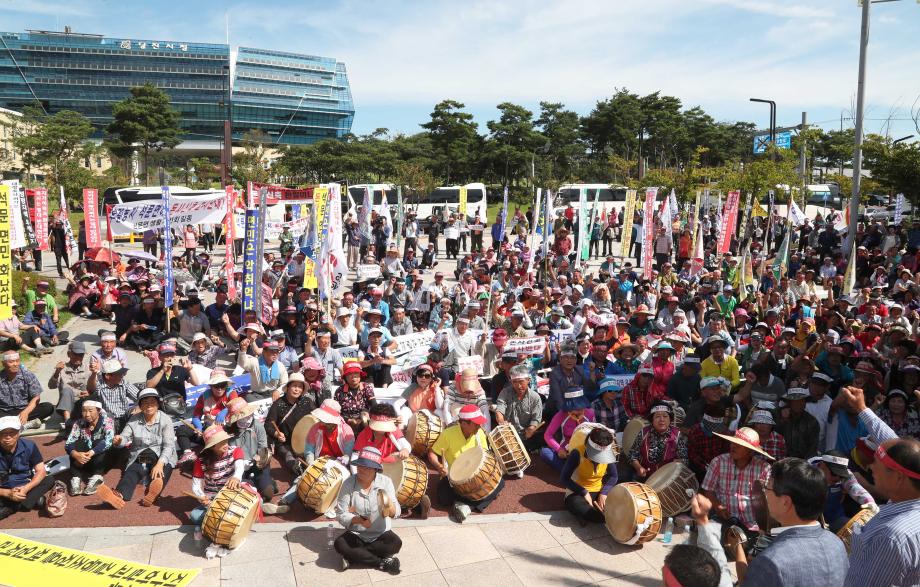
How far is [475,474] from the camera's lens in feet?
24.2

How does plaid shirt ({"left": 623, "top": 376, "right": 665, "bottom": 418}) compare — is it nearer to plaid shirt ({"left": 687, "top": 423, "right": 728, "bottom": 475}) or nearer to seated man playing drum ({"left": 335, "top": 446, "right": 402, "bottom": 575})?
plaid shirt ({"left": 687, "top": 423, "right": 728, "bottom": 475})

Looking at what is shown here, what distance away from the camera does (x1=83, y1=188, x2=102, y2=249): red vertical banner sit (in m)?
18.4

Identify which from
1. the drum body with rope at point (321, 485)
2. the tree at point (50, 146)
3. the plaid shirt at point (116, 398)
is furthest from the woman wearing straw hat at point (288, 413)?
the tree at point (50, 146)

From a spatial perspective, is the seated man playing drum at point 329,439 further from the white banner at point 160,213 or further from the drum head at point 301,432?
the white banner at point 160,213

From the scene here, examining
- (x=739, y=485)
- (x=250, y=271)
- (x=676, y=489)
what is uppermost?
(x=250, y=271)

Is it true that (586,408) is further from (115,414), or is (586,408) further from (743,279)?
(743,279)

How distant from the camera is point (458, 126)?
5947cm

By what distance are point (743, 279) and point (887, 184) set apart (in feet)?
40.2

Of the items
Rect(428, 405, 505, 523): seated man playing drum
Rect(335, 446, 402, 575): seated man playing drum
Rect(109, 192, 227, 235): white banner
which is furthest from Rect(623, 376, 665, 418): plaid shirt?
Rect(109, 192, 227, 235): white banner

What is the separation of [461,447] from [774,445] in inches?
133

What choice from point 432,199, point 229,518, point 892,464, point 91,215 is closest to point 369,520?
point 229,518

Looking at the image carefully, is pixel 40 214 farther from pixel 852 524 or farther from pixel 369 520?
pixel 852 524

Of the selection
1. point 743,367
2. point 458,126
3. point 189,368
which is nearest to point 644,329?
point 743,367

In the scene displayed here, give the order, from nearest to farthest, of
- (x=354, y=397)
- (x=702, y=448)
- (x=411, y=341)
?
(x=702, y=448), (x=354, y=397), (x=411, y=341)
